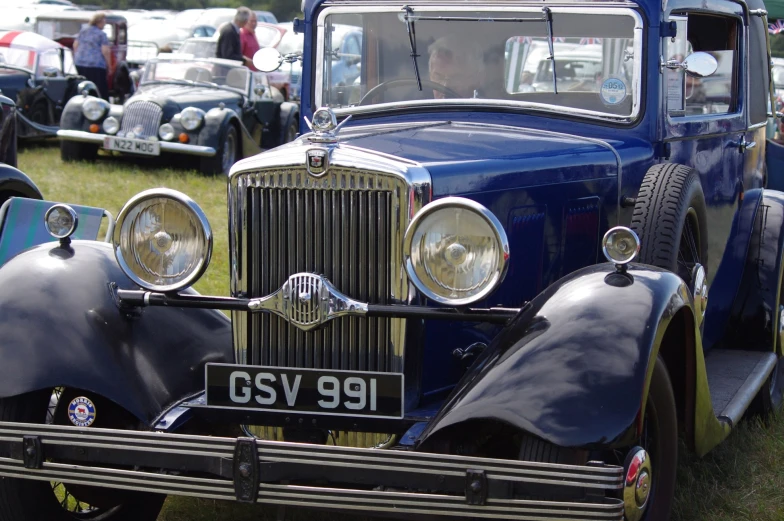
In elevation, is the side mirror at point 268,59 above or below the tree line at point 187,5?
below

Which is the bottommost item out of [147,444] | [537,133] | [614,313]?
[147,444]

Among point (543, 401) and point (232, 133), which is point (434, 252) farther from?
point (232, 133)

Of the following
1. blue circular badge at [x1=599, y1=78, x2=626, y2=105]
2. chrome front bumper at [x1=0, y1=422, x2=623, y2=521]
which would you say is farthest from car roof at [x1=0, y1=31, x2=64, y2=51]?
chrome front bumper at [x1=0, y1=422, x2=623, y2=521]

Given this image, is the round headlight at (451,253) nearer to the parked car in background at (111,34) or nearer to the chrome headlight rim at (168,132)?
the chrome headlight rim at (168,132)

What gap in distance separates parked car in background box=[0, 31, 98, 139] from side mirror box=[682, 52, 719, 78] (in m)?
10.4

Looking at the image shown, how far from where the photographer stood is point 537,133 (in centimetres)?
387

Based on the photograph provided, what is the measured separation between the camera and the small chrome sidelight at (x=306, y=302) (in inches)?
121

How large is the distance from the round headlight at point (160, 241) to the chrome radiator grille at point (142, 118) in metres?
8.40

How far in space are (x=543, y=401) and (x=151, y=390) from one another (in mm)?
1268

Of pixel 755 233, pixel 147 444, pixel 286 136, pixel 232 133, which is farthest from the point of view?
pixel 286 136

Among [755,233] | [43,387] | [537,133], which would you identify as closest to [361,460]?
[43,387]

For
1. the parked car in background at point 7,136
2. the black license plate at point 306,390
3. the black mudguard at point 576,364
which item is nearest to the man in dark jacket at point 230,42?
the parked car in background at point 7,136

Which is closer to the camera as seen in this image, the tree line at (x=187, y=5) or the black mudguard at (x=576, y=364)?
the black mudguard at (x=576, y=364)

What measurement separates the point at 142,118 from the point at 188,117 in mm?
614
